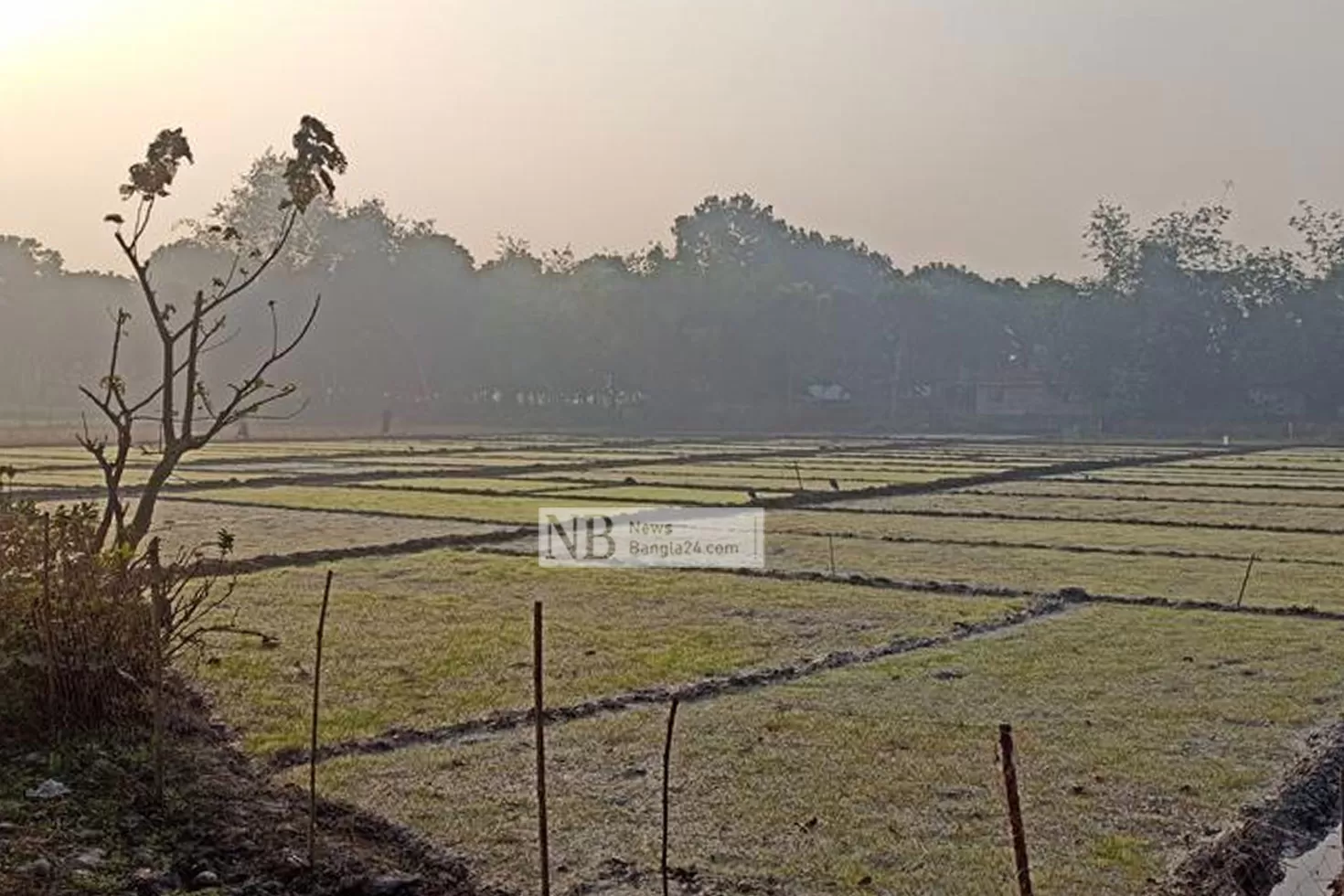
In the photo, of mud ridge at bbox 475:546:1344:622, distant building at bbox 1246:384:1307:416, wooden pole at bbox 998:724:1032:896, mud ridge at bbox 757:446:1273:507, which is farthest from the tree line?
wooden pole at bbox 998:724:1032:896

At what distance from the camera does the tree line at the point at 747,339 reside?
226 ft

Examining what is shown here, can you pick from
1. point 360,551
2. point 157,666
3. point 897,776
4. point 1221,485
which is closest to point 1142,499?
point 1221,485

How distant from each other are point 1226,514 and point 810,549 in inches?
407

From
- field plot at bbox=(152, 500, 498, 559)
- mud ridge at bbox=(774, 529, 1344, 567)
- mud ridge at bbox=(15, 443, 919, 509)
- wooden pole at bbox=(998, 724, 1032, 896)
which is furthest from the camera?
mud ridge at bbox=(15, 443, 919, 509)

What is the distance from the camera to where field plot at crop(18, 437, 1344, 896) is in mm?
7160

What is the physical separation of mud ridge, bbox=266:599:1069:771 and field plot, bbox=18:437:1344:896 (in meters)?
0.03

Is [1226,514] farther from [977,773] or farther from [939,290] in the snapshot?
[939,290]

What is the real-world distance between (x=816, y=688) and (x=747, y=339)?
6084cm

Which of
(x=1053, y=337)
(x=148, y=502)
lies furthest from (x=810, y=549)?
(x=1053, y=337)

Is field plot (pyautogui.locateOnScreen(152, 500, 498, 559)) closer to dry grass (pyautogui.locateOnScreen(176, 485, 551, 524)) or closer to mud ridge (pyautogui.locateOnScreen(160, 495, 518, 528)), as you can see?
mud ridge (pyautogui.locateOnScreen(160, 495, 518, 528))

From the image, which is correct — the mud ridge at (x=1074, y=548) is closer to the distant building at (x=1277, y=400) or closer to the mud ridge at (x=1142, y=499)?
the mud ridge at (x=1142, y=499)

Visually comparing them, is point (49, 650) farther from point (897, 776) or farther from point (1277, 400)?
point (1277, 400)

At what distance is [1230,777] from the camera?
27.1 feet

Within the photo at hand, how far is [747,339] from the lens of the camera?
71125 mm
